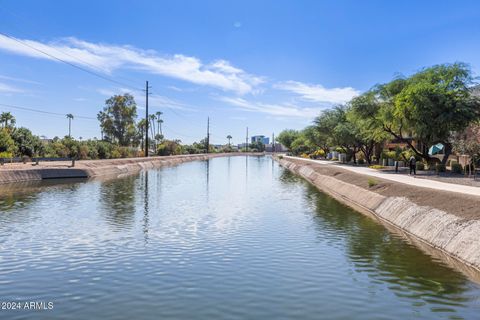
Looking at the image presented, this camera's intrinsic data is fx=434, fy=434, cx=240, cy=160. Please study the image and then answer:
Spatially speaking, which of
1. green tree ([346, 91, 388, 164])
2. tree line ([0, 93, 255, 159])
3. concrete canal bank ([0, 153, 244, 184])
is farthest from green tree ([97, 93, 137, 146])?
green tree ([346, 91, 388, 164])

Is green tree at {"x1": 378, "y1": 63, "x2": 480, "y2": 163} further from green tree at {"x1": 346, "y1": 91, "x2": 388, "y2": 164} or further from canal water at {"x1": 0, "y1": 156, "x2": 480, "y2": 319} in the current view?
canal water at {"x1": 0, "y1": 156, "x2": 480, "y2": 319}

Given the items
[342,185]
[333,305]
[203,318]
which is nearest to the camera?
[203,318]

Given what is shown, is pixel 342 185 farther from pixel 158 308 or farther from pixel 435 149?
pixel 158 308

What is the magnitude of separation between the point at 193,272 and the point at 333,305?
15.5ft

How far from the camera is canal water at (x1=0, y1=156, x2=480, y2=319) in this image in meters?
10.9

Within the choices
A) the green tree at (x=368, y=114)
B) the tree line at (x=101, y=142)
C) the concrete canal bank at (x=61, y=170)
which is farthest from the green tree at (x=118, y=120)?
the green tree at (x=368, y=114)

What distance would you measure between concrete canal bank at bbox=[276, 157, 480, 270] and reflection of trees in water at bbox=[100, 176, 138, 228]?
46.4 feet

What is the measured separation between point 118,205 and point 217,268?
659 inches

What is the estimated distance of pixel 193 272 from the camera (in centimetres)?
1387

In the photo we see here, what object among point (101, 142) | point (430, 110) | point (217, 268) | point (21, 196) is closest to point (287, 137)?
point (101, 142)

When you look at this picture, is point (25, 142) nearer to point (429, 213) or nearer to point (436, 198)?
point (436, 198)

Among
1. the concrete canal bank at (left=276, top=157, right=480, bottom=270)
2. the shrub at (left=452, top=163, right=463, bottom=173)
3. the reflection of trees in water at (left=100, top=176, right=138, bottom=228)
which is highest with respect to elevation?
the shrub at (left=452, top=163, right=463, bottom=173)

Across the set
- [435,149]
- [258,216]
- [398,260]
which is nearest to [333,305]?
[398,260]

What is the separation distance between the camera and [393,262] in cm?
1581
